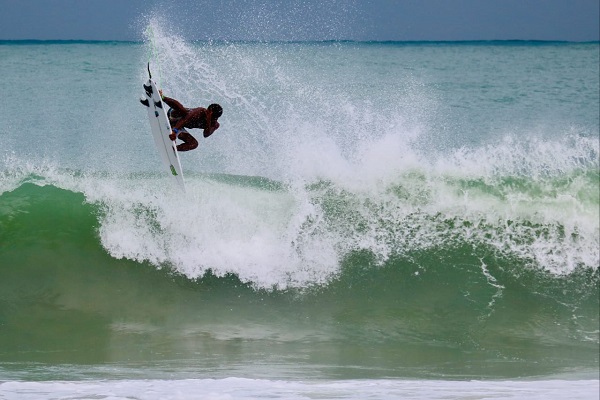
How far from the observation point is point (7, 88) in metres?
17.1

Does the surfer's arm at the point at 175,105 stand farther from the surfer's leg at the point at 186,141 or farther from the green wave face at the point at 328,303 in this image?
the green wave face at the point at 328,303

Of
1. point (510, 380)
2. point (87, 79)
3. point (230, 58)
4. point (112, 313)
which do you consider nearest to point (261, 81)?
point (230, 58)

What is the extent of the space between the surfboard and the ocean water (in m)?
0.76

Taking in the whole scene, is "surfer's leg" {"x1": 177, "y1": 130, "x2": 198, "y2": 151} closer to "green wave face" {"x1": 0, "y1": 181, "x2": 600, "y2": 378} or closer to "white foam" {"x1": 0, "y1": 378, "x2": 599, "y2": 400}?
"green wave face" {"x1": 0, "y1": 181, "x2": 600, "y2": 378}

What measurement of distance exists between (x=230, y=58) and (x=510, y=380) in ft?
41.6

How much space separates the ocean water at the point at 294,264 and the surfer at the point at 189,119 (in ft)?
4.31

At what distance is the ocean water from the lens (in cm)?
691

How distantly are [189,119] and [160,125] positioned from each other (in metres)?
0.43

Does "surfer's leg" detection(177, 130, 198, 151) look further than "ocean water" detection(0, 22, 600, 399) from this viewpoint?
Yes

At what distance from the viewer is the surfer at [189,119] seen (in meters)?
7.70

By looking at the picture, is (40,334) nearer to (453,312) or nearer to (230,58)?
(453,312)

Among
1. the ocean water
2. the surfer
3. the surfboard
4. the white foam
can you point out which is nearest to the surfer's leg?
the surfer

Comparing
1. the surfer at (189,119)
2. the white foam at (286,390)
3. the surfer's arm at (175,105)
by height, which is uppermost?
the surfer's arm at (175,105)

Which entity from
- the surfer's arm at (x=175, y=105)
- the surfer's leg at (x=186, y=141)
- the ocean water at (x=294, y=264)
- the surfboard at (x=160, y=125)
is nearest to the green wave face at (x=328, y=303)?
the ocean water at (x=294, y=264)
